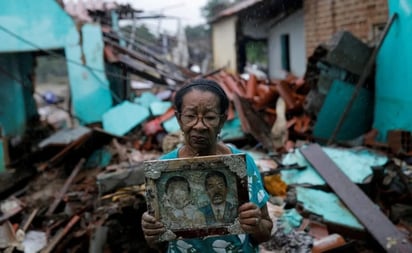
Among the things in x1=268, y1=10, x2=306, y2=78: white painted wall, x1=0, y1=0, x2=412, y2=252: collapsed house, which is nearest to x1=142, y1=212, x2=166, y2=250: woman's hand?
x1=0, y1=0, x2=412, y2=252: collapsed house

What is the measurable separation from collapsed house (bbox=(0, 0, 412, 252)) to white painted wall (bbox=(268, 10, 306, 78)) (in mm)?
1004

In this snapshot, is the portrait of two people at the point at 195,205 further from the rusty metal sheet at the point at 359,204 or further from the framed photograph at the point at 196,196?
the rusty metal sheet at the point at 359,204

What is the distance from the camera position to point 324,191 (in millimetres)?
4871

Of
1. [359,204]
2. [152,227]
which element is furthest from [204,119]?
[359,204]

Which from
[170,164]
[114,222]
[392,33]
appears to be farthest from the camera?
[392,33]

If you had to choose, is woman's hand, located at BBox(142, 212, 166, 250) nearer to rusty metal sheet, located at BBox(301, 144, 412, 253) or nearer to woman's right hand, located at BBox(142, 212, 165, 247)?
woman's right hand, located at BBox(142, 212, 165, 247)

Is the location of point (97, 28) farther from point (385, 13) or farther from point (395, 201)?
point (395, 201)

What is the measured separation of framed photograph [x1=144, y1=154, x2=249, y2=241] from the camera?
73.6 inches

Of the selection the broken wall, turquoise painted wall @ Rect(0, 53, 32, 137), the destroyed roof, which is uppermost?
the destroyed roof

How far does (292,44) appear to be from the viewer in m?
14.3

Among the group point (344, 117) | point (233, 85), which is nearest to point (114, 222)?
point (344, 117)

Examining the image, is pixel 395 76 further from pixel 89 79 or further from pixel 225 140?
pixel 89 79

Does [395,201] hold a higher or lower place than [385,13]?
lower

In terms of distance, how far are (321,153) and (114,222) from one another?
2.73 metres
